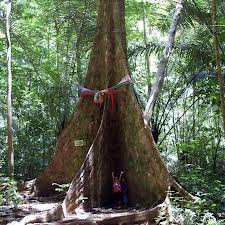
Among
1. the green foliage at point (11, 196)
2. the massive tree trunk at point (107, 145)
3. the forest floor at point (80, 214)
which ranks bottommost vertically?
the forest floor at point (80, 214)

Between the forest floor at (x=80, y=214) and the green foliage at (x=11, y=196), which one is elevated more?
the green foliage at (x=11, y=196)

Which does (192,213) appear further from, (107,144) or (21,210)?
(21,210)

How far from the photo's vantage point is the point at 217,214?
5773mm

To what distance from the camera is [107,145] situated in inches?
298

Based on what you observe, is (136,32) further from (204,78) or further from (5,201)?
(5,201)

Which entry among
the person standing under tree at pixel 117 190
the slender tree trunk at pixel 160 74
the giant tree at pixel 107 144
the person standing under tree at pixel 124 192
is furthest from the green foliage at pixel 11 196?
the slender tree trunk at pixel 160 74

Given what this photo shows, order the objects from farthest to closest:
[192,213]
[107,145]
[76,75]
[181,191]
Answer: [76,75]
[107,145]
[181,191]
[192,213]

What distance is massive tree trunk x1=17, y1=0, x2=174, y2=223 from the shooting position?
6.74m

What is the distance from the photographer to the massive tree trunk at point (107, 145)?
22.1 feet

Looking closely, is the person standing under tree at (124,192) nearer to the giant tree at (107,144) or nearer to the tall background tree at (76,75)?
the giant tree at (107,144)

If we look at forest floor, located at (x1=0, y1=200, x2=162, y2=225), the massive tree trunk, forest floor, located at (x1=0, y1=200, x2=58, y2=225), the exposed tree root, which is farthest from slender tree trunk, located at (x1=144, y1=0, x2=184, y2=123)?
forest floor, located at (x1=0, y1=200, x2=58, y2=225)

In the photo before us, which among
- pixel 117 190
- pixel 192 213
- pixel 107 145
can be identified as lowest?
pixel 192 213

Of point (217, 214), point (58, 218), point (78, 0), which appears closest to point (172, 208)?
point (217, 214)

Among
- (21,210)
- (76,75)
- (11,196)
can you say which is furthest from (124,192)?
(76,75)
